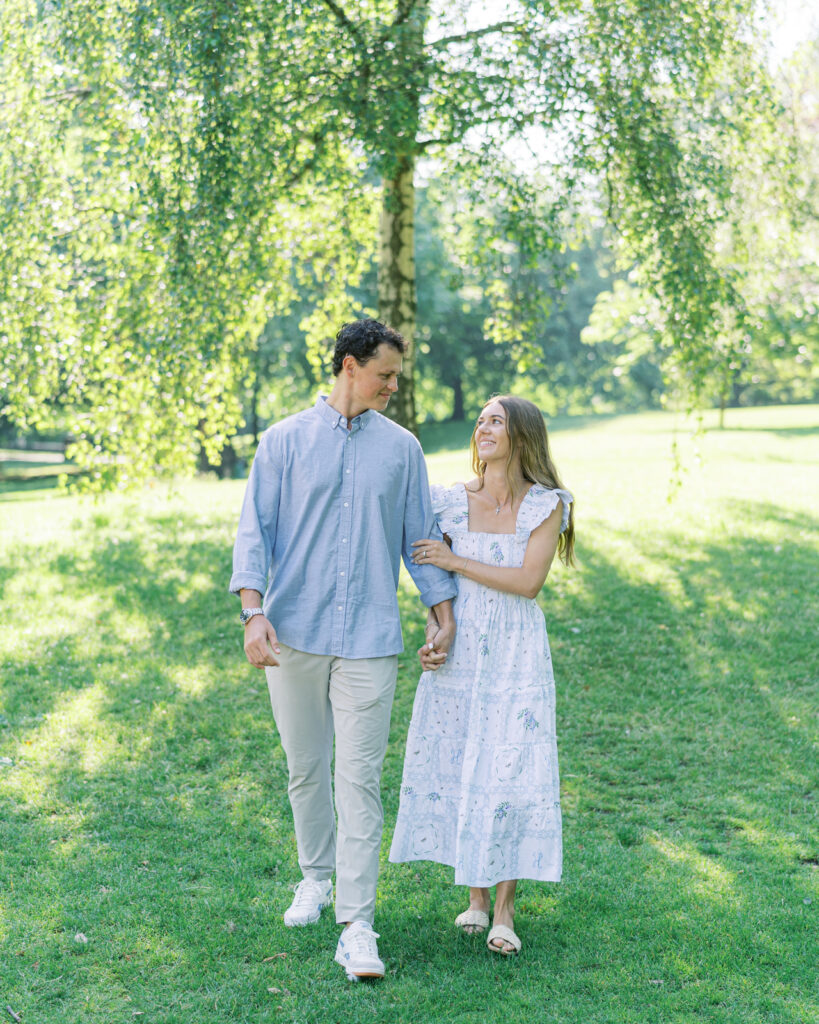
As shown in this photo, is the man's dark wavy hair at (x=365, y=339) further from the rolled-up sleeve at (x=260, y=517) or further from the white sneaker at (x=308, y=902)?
the white sneaker at (x=308, y=902)

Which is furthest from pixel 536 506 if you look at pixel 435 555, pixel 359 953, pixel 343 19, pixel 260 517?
pixel 343 19

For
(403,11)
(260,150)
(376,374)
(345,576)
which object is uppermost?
(403,11)

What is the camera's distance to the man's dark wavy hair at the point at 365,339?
3.88 metres

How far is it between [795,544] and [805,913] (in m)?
6.80

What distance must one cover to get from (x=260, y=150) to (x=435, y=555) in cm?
460

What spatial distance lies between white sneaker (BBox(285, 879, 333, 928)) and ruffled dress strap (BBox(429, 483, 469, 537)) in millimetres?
1541

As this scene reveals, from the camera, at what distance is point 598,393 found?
179 feet

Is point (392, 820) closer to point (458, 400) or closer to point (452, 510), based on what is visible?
point (452, 510)

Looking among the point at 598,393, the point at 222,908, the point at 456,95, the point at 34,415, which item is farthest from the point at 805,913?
the point at 598,393

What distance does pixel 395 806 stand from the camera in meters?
5.68

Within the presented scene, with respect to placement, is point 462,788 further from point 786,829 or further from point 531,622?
point 786,829

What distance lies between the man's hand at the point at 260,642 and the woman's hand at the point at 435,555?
0.62 meters

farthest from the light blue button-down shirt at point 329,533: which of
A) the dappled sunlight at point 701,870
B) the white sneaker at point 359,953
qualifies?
the dappled sunlight at point 701,870

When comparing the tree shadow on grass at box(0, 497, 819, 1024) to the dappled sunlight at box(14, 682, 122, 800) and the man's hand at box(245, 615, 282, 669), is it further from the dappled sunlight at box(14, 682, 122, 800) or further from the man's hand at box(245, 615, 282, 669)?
the man's hand at box(245, 615, 282, 669)
